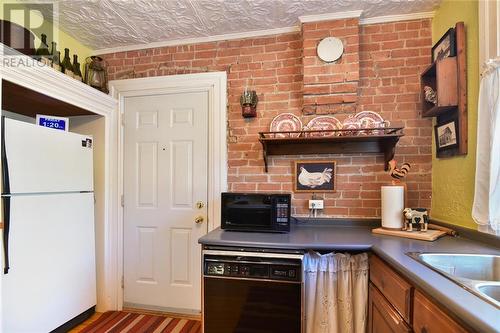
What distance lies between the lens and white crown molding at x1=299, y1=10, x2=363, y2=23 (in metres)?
1.97

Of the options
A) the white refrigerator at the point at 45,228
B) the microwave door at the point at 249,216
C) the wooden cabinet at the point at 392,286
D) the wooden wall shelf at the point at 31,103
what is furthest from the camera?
the microwave door at the point at 249,216

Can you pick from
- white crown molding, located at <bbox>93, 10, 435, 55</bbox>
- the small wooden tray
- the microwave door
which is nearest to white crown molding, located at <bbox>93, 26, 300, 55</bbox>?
white crown molding, located at <bbox>93, 10, 435, 55</bbox>

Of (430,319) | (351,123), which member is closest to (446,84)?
(351,123)

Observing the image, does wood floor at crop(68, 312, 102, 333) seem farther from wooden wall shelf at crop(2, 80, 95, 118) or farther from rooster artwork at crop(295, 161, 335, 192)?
rooster artwork at crop(295, 161, 335, 192)

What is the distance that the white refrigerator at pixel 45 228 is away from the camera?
1.59 meters

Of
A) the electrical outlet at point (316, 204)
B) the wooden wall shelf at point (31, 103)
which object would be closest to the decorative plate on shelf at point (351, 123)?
the electrical outlet at point (316, 204)

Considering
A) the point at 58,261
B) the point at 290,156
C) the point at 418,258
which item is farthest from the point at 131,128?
the point at 418,258

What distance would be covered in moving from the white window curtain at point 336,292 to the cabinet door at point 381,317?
0.05m

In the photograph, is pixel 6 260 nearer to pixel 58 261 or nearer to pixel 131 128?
pixel 58 261

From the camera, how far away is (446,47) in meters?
1.71

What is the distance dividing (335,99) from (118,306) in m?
2.71

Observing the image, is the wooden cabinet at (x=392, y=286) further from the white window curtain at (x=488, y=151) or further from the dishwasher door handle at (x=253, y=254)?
the white window curtain at (x=488, y=151)

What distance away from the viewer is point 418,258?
1.21m

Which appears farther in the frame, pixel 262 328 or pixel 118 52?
pixel 118 52
